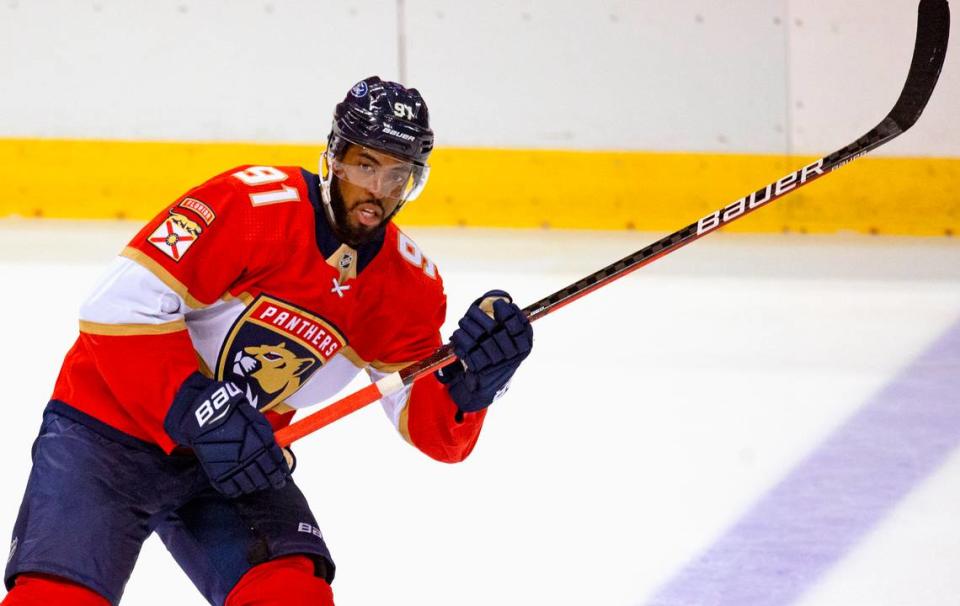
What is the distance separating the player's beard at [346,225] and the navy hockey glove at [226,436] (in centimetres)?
35

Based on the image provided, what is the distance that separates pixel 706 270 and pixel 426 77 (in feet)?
5.13

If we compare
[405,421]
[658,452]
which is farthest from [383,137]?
[658,452]

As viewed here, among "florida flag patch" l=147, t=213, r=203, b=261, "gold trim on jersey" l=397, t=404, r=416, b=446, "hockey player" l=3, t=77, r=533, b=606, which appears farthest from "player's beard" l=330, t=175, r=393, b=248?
"gold trim on jersey" l=397, t=404, r=416, b=446

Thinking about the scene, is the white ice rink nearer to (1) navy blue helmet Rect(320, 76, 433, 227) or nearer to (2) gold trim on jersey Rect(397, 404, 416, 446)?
(2) gold trim on jersey Rect(397, 404, 416, 446)

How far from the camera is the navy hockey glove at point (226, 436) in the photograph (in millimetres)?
2320

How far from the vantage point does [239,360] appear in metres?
2.54

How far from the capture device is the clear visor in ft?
8.20

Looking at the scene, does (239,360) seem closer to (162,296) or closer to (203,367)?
(203,367)

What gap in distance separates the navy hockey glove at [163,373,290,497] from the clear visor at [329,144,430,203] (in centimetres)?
42

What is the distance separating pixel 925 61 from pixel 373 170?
43.7 inches

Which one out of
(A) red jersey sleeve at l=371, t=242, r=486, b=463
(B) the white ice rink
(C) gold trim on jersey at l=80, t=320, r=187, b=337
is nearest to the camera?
(C) gold trim on jersey at l=80, t=320, r=187, b=337

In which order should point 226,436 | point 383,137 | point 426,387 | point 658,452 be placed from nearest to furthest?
point 226,436 < point 383,137 < point 426,387 < point 658,452

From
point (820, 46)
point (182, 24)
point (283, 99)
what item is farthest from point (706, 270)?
point (182, 24)

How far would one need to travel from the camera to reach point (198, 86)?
636cm
